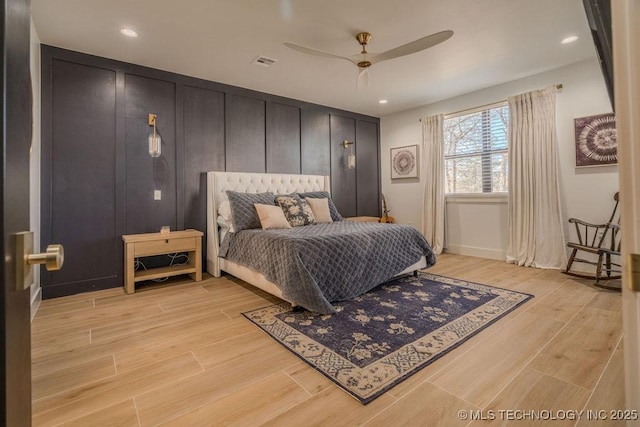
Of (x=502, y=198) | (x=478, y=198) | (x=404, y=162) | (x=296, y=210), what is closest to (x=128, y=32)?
(x=296, y=210)

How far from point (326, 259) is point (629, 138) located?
2225mm

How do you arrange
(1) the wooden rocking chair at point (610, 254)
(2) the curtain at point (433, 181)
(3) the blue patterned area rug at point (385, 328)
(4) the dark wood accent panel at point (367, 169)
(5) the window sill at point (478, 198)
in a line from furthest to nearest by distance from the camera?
(4) the dark wood accent panel at point (367, 169) < (2) the curtain at point (433, 181) < (5) the window sill at point (478, 198) < (1) the wooden rocking chair at point (610, 254) < (3) the blue patterned area rug at point (385, 328)

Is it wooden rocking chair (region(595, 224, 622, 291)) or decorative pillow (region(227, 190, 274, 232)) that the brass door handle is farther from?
wooden rocking chair (region(595, 224, 622, 291))

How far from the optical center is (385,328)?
2.23 m

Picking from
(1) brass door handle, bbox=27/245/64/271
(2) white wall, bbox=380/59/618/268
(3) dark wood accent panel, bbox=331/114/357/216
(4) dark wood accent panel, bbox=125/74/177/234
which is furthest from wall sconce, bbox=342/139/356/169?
(1) brass door handle, bbox=27/245/64/271

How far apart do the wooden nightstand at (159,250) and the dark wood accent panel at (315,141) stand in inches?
87.3

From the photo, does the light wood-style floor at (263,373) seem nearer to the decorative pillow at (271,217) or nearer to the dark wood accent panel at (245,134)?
the decorative pillow at (271,217)

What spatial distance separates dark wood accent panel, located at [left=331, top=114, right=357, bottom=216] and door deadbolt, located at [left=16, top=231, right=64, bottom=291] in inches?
196

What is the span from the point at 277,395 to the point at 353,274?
140cm

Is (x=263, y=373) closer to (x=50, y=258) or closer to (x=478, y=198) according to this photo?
(x=50, y=258)

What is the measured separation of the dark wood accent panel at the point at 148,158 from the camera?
138 inches

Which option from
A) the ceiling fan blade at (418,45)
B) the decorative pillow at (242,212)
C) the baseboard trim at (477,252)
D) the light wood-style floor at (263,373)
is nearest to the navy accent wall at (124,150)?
the decorative pillow at (242,212)

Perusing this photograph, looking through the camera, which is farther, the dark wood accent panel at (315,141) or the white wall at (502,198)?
the dark wood accent panel at (315,141)

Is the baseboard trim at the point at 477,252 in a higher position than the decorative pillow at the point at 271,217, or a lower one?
lower
